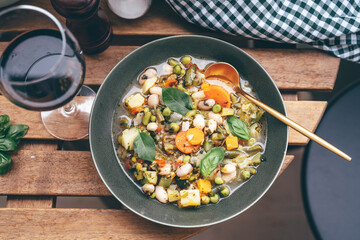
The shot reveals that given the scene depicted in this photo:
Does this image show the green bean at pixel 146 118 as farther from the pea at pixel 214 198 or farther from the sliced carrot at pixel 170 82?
the pea at pixel 214 198

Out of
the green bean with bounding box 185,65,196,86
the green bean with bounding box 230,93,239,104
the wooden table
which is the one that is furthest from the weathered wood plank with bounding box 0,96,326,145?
the green bean with bounding box 185,65,196,86

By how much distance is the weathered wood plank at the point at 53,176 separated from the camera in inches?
57.8

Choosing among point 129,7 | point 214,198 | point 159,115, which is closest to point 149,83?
point 159,115

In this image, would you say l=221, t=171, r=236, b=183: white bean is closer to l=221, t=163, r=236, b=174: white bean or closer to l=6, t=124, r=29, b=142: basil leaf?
l=221, t=163, r=236, b=174: white bean

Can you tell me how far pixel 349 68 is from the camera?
7.84ft

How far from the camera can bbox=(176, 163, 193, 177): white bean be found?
54.4 inches

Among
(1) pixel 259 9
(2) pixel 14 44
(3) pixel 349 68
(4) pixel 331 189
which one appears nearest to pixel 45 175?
(2) pixel 14 44

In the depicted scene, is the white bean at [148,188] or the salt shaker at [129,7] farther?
the salt shaker at [129,7]

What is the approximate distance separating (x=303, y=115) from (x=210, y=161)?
0.52 metres

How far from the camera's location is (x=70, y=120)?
1.52 meters

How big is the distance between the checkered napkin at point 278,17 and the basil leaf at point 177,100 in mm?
368

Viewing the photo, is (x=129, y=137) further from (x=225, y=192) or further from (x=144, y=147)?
(x=225, y=192)

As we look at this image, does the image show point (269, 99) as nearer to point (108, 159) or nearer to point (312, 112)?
point (312, 112)

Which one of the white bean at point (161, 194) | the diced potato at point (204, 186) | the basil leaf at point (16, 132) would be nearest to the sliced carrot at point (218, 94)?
the diced potato at point (204, 186)
